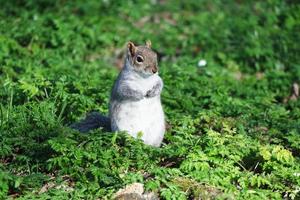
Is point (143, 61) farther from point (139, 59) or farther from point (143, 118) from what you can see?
point (143, 118)

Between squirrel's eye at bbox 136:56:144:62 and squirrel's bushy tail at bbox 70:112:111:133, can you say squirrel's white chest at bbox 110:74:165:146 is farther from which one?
squirrel's bushy tail at bbox 70:112:111:133

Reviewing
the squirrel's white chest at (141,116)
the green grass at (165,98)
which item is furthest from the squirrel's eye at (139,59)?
the green grass at (165,98)

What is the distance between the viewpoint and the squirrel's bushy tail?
6896 millimetres

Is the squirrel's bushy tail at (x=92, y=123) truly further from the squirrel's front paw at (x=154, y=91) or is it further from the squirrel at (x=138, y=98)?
the squirrel's front paw at (x=154, y=91)

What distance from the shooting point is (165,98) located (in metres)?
8.05

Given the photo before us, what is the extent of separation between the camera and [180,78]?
8.70 meters

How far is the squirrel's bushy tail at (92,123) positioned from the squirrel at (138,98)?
1.37 ft

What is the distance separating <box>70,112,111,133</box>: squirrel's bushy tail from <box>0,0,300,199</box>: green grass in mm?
219

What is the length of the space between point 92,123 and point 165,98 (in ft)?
4.43

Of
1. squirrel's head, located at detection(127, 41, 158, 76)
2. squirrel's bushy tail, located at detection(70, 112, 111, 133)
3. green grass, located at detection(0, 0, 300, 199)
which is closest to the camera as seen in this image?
green grass, located at detection(0, 0, 300, 199)

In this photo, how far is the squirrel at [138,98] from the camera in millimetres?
6270

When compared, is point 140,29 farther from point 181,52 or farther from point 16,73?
point 16,73

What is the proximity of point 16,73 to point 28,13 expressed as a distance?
234cm

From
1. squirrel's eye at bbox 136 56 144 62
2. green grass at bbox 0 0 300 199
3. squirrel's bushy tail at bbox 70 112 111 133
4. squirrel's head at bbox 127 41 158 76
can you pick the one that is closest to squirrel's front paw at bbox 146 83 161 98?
squirrel's head at bbox 127 41 158 76
